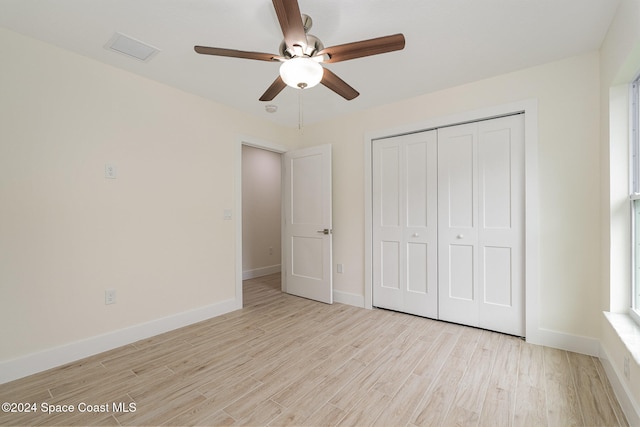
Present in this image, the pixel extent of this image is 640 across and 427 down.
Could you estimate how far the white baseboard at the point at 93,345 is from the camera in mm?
1974

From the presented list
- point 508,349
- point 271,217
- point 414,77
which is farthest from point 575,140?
point 271,217

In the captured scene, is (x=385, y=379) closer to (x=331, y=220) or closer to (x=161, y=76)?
(x=331, y=220)

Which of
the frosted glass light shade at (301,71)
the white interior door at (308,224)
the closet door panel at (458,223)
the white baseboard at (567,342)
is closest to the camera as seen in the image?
the frosted glass light shade at (301,71)

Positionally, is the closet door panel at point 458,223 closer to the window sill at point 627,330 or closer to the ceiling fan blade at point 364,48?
the window sill at point 627,330

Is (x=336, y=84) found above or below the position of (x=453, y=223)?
above

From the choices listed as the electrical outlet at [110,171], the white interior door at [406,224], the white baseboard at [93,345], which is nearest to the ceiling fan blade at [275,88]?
the electrical outlet at [110,171]

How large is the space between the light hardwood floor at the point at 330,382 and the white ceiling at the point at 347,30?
2408 millimetres

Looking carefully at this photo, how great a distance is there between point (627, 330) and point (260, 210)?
4.87 m

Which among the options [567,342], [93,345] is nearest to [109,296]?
[93,345]

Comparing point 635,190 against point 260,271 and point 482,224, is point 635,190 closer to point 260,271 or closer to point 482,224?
point 482,224

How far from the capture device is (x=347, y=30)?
194cm

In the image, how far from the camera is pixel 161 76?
2.61m

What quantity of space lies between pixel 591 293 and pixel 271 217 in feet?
15.3

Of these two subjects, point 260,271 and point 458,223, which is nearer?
point 458,223
